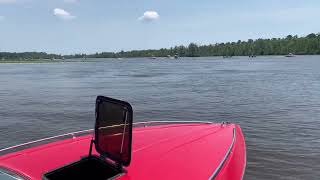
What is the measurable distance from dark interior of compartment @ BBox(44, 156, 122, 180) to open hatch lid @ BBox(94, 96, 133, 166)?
0.20 meters

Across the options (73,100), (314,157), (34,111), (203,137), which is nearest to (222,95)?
(73,100)

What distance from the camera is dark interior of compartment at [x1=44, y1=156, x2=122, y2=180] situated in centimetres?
470

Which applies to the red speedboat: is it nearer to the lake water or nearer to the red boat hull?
the red boat hull

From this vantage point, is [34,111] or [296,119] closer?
[296,119]

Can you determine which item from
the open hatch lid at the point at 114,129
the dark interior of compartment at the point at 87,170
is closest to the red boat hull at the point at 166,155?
the dark interior of compartment at the point at 87,170

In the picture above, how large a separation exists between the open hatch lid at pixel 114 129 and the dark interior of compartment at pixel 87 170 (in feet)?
0.64

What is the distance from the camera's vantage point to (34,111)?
1978 cm

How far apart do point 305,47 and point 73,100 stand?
151 meters

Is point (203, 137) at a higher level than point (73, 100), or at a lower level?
higher

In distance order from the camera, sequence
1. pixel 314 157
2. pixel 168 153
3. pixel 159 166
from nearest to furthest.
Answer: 1. pixel 159 166
2. pixel 168 153
3. pixel 314 157

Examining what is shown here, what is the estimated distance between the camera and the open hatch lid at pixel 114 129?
4293mm

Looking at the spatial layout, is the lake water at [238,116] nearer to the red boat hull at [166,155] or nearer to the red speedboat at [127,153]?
the red boat hull at [166,155]

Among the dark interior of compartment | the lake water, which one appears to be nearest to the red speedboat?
the dark interior of compartment

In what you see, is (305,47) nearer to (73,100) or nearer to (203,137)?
(73,100)
